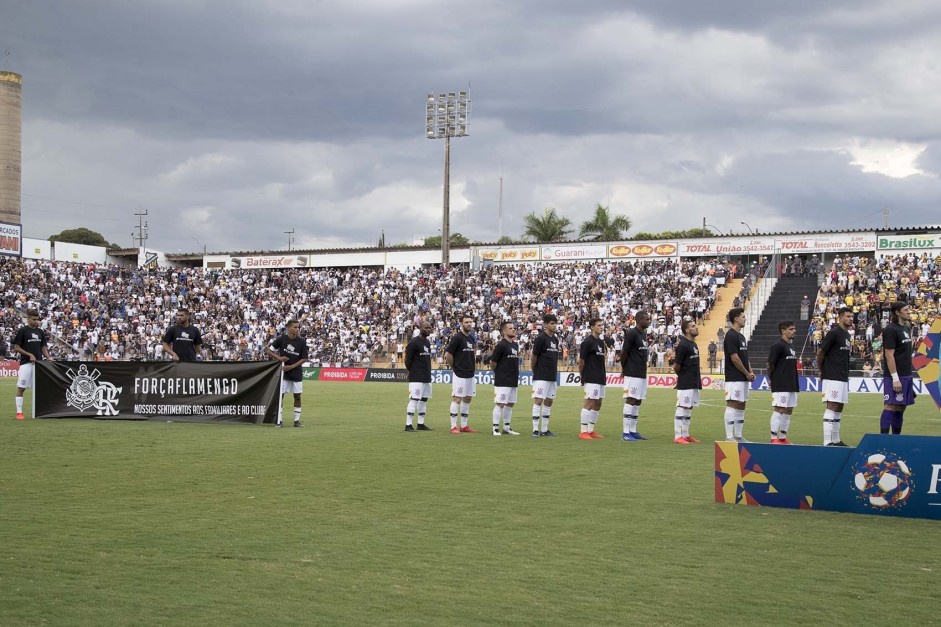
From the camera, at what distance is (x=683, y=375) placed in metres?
16.4

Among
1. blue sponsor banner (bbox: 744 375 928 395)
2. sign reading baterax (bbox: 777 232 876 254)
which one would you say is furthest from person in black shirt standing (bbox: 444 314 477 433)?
sign reading baterax (bbox: 777 232 876 254)

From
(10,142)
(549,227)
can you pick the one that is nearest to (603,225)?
(549,227)

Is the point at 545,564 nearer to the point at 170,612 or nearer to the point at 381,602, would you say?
the point at 381,602

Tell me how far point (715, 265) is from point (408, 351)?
37.2 meters

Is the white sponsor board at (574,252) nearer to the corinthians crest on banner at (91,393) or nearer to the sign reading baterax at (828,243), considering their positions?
the sign reading baterax at (828,243)

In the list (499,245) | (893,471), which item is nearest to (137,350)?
(499,245)

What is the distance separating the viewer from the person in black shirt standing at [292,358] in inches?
752

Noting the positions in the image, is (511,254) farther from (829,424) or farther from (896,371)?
(896,371)

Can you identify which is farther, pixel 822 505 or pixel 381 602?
pixel 822 505

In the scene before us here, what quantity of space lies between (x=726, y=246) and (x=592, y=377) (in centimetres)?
4316

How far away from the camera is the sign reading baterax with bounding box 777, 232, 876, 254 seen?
53281 millimetres

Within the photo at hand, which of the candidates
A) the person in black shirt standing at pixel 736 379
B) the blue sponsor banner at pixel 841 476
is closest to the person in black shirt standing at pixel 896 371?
the person in black shirt standing at pixel 736 379

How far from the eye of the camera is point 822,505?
907 centimetres

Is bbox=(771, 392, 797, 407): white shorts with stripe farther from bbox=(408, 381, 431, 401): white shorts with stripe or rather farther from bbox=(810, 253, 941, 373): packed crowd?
bbox=(810, 253, 941, 373): packed crowd
